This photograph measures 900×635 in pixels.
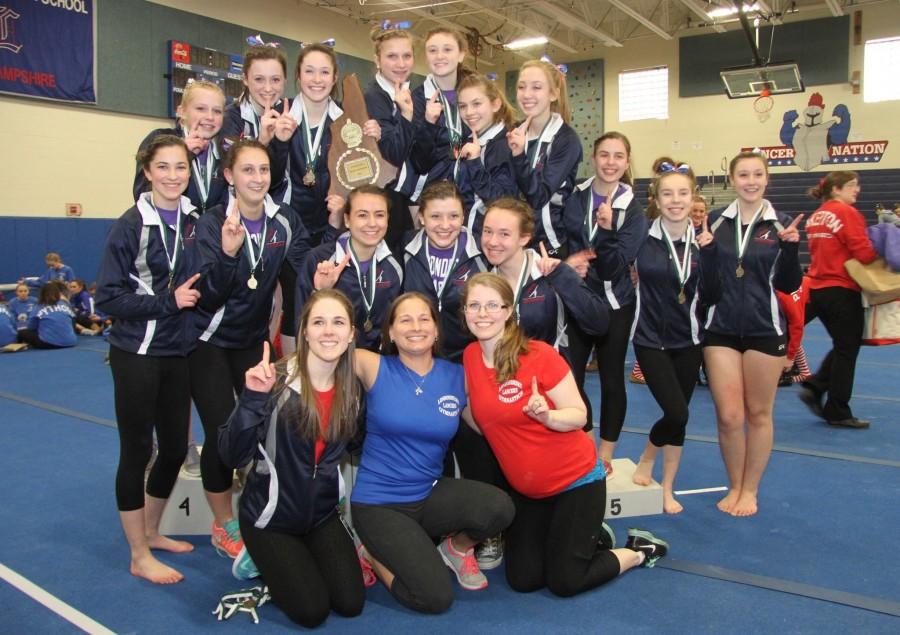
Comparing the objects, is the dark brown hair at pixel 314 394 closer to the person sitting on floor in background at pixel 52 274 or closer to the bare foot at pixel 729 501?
the bare foot at pixel 729 501

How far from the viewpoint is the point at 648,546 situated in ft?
10.5

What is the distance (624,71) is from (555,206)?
18025mm

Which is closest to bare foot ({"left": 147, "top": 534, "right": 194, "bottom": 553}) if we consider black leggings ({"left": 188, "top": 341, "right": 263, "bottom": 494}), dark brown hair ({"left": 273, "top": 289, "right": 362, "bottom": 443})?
black leggings ({"left": 188, "top": 341, "right": 263, "bottom": 494})

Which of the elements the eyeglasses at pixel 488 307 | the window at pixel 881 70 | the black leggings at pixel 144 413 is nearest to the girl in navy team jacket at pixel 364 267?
the eyeglasses at pixel 488 307

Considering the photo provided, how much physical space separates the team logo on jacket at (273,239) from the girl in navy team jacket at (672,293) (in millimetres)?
1547

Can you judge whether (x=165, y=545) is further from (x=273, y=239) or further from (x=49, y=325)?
(x=49, y=325)

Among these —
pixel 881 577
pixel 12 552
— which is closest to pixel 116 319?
pixel 12 552

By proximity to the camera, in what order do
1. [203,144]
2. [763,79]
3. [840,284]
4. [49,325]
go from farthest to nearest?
[763,79], [49,325], [840,284], [203,144]

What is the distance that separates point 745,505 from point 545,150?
6.85ft

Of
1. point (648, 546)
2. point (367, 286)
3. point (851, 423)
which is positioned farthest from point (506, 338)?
point (851, 423)

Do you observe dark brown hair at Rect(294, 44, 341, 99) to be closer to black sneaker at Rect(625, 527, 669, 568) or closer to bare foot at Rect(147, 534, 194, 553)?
bare foot at Rect(147, 534, 194, 553)

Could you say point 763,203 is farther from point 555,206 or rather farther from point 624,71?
point 624,71

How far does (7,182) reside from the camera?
11336 millimetres

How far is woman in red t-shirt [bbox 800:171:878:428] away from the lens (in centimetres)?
534
